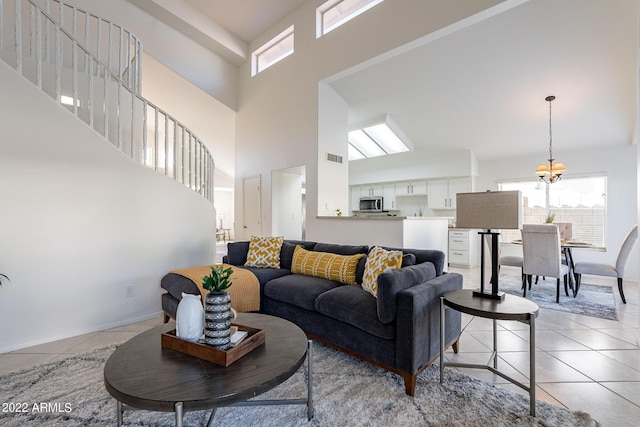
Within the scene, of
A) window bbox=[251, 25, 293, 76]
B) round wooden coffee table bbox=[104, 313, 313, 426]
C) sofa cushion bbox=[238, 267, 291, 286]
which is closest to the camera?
round wooden coffee table bbox=[104, 313, 313, 426]

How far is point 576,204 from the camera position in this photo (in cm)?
577

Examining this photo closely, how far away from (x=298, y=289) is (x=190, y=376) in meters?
1.42

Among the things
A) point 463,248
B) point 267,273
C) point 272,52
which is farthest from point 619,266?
point 272,52

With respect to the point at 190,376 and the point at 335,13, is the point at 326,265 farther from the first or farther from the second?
the point at 335,13

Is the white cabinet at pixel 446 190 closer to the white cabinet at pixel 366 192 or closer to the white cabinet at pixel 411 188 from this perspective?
the white cabinet at pixel 411 188

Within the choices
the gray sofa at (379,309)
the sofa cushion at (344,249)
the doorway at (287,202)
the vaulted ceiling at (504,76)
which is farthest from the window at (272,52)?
the gray sofa at (379,309)

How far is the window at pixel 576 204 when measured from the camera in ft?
18.1

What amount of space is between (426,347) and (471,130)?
16.3 ft

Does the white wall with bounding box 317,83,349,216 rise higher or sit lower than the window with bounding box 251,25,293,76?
lower

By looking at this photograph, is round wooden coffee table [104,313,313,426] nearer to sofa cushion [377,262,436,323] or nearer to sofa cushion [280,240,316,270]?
sofa cushion [377,262,436,323]

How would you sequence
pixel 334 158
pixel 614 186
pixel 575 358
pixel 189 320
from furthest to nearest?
pixel 334 158 < pixel 614 186 < pixel 575 358 < pixel 189 320

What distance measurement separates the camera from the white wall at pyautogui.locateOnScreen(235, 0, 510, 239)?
389cm

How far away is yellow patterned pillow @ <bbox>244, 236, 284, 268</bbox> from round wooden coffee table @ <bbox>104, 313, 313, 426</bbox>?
1812mm

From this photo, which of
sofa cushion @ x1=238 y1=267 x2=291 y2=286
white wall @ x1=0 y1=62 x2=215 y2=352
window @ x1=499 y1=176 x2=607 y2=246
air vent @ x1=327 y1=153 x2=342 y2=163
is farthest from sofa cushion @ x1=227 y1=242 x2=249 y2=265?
window @ x1=499 y1=176 x2=607 y2=246
